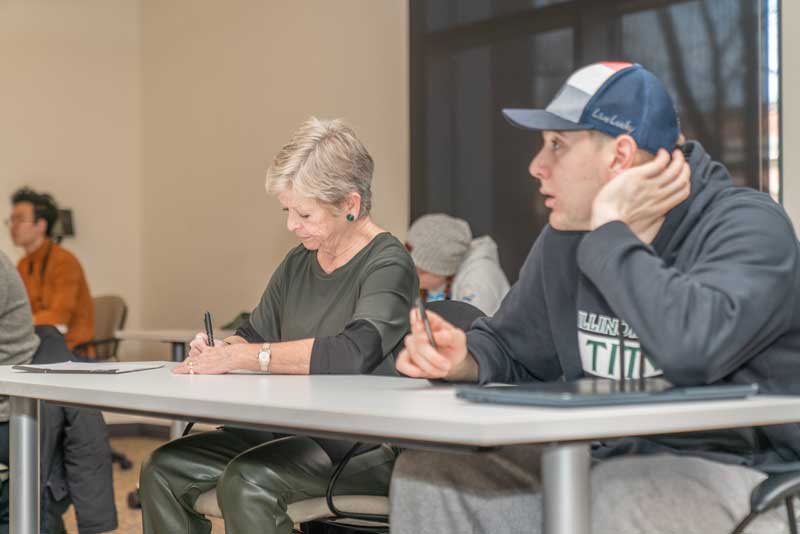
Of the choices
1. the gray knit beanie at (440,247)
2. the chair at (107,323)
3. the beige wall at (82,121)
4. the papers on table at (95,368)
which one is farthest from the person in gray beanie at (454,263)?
the beige wall at (82,121)

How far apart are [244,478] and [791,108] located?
3006 millimetres

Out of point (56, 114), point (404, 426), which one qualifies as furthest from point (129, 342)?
point (404, 426)

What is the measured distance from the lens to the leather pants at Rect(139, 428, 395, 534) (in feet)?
6.33

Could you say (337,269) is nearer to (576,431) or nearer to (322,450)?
(322,450)

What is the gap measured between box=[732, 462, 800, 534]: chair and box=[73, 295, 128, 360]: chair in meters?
5.24

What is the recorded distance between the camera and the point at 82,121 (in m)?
7.86

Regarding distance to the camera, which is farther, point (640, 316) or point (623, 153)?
point (623, 153)

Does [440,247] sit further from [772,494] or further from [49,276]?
[772,494]

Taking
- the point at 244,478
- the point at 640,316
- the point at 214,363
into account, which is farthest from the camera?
the point at 214,363

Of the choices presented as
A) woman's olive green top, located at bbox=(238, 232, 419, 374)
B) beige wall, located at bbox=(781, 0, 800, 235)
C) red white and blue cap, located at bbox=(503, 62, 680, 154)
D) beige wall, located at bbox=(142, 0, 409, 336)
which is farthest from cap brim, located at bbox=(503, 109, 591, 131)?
beige wall, located at bbox=(142, 0, 409, 336)

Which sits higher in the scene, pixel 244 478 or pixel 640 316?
pixel 640 316

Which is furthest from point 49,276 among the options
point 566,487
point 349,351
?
point 566,487

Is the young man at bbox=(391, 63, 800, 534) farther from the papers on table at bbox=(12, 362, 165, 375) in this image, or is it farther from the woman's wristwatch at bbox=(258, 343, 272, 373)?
the papers on table at bbox=(12, 362, 165, 375)

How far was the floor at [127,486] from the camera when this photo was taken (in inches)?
163
